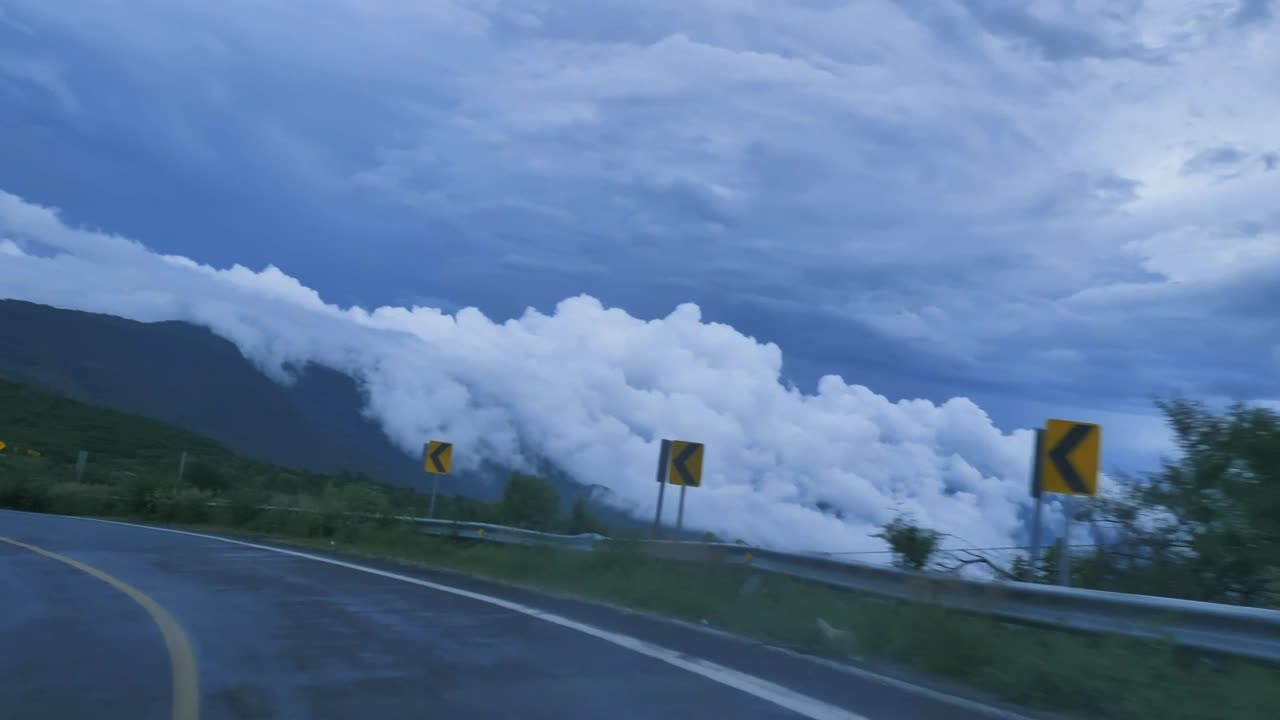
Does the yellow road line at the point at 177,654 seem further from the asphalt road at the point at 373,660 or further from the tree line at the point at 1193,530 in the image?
the tree line at the point at 1193,530

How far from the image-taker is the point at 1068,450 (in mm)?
11586

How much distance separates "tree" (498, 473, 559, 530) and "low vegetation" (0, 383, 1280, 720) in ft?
0.15

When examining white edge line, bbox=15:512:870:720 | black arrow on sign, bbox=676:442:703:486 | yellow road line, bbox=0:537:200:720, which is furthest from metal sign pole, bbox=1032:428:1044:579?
yellow road line, bbox=0:537:200:720

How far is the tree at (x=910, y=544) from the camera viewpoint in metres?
13.1

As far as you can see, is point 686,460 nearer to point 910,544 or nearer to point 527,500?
point 910,544

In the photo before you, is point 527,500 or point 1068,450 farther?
point 527,500

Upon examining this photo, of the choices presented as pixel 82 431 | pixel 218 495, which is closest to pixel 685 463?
pixel 218 495

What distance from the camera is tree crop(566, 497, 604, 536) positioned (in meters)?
22.5

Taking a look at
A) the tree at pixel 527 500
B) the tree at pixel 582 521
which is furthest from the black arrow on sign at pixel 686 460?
the tree at pixel 527 500

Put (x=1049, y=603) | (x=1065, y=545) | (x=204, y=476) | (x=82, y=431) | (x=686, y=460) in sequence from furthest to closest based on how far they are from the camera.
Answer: (x=82, y=431)
(x=204, y=476)
(x=686, y=460)
(x=1065, y=545)
(x=1049, y=603)

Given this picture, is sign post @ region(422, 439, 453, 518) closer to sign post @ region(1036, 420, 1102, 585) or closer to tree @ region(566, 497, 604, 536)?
tree @ region(566, 497, 604, 536)

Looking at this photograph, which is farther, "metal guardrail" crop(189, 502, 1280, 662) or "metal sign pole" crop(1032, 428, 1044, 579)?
"metal sign pole" crop(1032, 428, 1044, 579)

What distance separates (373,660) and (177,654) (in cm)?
169

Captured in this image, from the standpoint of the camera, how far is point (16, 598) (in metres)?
11.9
